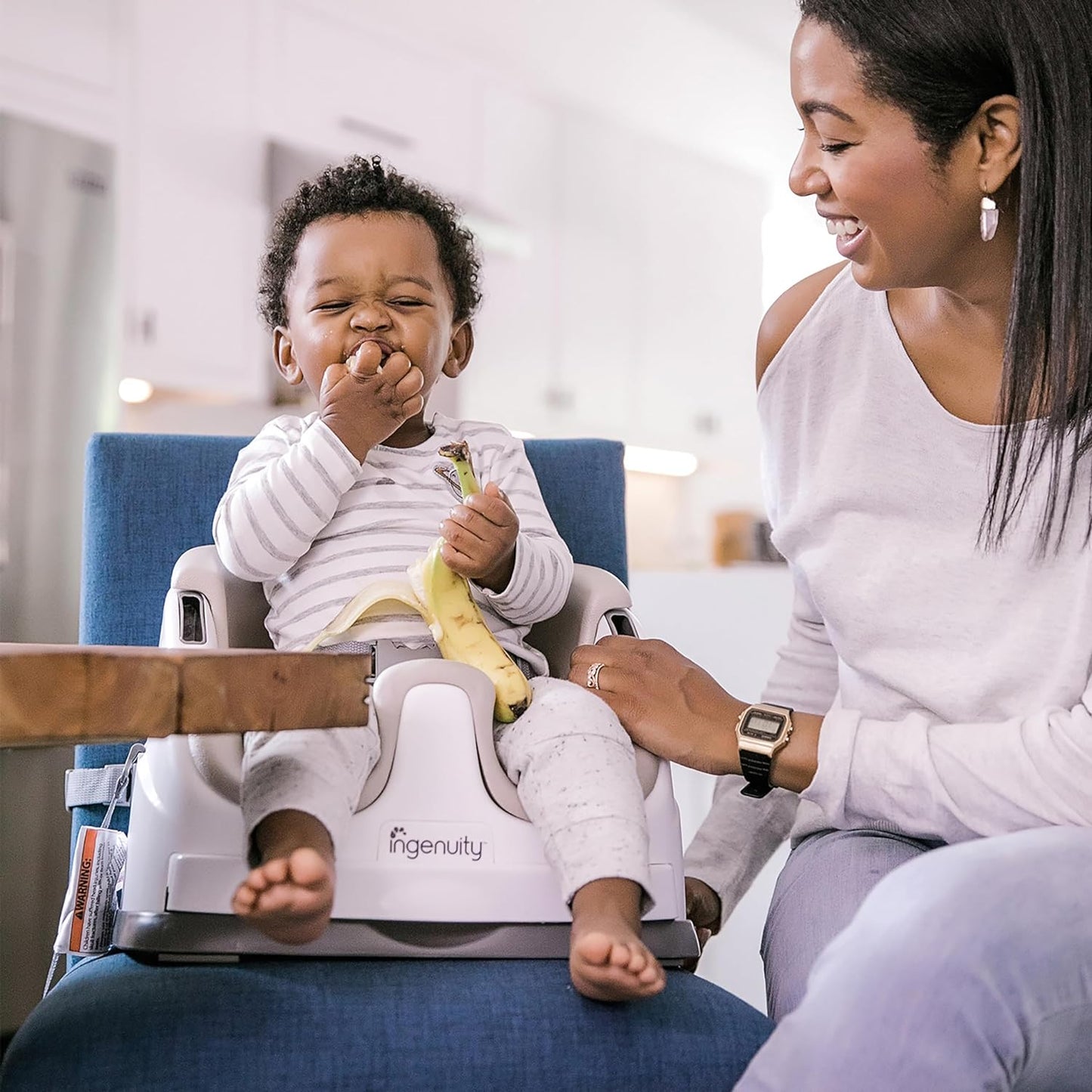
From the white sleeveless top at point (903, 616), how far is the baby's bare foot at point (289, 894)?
36cm

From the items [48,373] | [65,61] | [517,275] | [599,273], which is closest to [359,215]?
[48,373]

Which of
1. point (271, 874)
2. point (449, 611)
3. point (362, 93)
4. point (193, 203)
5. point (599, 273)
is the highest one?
point (362, 93)

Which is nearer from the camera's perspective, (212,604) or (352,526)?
(212,604)

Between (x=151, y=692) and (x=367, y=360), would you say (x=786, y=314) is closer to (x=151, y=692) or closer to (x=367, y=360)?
(x=367, y=360)

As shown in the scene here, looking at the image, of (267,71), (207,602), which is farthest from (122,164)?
(207,602)

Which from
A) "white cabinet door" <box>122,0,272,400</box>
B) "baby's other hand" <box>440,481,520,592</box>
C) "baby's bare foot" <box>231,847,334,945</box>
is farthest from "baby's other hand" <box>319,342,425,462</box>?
"white cabinet door" <box>122,0,272,400</box>

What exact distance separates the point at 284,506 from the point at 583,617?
0.28 metres

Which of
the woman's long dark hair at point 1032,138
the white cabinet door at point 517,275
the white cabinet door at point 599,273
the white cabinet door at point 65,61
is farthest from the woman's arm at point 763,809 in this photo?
the white cabinet door at point 599,273

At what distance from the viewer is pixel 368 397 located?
1133mm

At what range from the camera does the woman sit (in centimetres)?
86

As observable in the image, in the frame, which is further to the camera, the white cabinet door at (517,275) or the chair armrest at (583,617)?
the white cabinet door at (517,275)

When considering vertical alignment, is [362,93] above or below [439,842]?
above

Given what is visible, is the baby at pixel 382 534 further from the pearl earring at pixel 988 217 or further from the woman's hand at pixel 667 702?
the pearl earring at pixel 988 217

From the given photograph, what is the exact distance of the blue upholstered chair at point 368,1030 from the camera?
0.71 m
